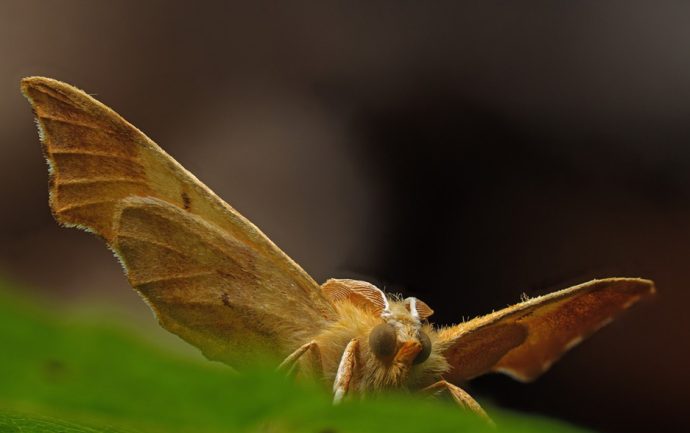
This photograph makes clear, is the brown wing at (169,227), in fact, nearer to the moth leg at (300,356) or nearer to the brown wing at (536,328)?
the moth leg at (300,356)

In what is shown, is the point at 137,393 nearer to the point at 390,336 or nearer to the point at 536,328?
the point at 390,336

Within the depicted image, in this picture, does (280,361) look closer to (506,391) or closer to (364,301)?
(364,301)

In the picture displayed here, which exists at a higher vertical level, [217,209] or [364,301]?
[217,209]

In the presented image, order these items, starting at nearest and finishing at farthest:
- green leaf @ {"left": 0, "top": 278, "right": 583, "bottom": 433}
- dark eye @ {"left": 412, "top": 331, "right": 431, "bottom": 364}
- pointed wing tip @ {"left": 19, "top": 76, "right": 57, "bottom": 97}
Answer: green leaf @ {"left": 0, "top": 278, "right": 583, "bottom": 433} < pointed wing tip @ {"left": 19, "top": 76, "right": 57, "bottom": 97} < dark eye @ {"left": 412, "top": 331, "right": 431, "bottom": 364}

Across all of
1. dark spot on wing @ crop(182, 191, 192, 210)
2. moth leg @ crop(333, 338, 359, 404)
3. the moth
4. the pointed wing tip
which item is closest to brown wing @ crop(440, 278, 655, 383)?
the moth

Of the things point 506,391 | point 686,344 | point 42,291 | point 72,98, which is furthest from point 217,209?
point 686,344

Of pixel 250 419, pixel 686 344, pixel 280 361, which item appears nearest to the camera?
pixel 250 419

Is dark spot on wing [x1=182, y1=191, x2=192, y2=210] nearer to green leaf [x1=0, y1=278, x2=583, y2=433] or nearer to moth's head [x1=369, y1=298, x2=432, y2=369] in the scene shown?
moth's head [x1=369, y1=298, x2=432, y2=369]
